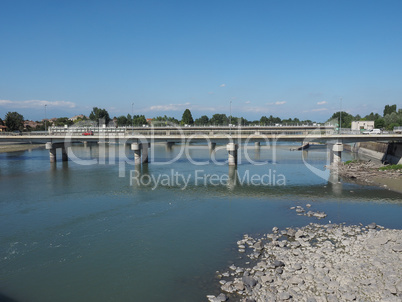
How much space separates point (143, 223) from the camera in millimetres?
23562

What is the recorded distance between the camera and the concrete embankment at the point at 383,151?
52906mm

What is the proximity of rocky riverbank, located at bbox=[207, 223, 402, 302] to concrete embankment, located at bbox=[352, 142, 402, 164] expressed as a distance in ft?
131

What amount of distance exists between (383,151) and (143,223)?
2275 inches

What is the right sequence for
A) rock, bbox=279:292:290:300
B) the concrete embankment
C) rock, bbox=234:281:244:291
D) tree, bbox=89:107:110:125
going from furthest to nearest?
tree, bbox=89:107:110:125
the concrete embankment
rock, bbox=234:281:244:291
rock, bbox=279:292:290:300

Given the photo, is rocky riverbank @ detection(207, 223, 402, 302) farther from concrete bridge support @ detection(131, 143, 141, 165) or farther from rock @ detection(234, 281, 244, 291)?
concrete bridge support @ detection(131, 143, 141, 165)

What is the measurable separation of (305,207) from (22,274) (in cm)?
2285

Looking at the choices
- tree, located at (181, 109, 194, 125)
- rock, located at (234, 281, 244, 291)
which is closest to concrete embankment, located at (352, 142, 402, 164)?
rock, located at (234, 281, 244, 291)

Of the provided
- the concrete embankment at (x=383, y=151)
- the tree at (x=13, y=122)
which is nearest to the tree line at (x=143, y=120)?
the tree at (x=13, y=122)

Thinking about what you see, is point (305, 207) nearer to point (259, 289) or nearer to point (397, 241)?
point (397, 241)

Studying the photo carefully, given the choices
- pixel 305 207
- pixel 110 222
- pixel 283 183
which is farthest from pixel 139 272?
pixel 283 183

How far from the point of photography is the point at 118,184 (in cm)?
3884

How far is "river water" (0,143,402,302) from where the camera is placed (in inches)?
581

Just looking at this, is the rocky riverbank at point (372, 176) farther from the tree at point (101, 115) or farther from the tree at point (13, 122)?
the tree at point (101, 115)

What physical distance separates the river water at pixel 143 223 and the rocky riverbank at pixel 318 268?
1.46 m
